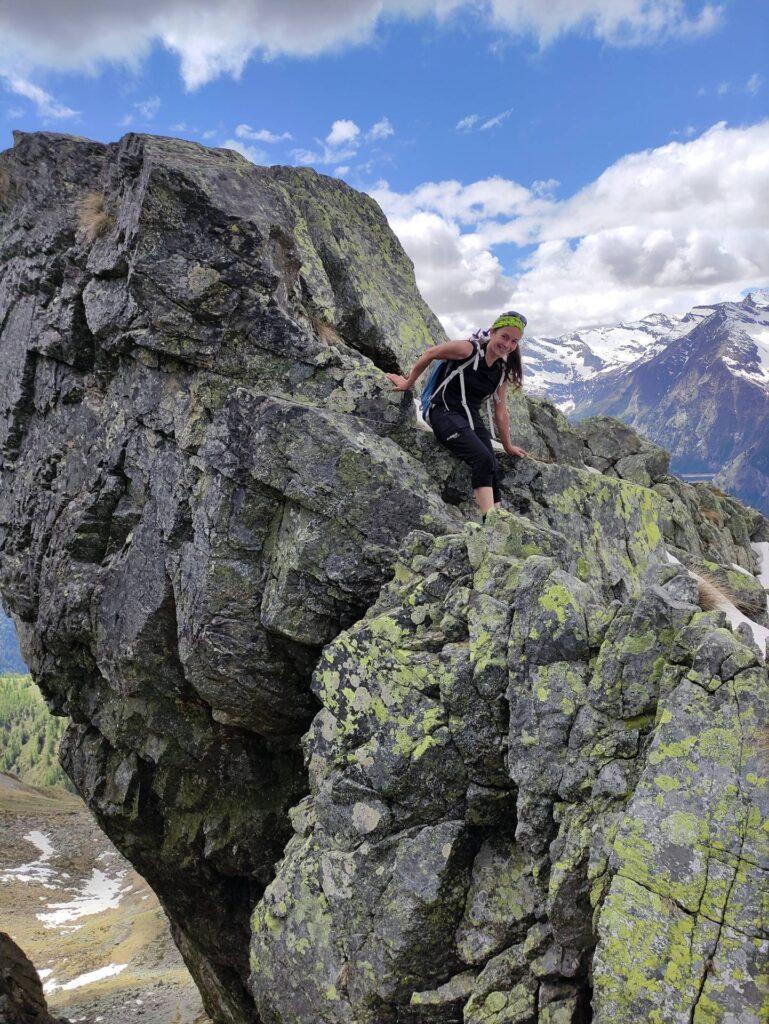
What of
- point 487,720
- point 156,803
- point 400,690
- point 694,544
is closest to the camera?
point 487,720

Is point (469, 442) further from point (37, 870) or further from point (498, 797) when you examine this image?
point (37, 870)

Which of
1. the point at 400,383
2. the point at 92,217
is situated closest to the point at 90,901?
the point at 92,217

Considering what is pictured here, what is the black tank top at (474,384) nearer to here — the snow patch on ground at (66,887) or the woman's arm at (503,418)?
the woman's arm at (503,418)

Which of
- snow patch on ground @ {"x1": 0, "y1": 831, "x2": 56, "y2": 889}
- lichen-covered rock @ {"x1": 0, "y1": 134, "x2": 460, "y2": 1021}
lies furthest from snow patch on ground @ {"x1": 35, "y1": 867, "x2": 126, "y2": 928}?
lichen-covered rock @ {"x1": 0, "y1": 134, "x2": 460, "y2": 1021}

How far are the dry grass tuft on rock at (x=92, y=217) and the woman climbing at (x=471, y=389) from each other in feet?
43.1

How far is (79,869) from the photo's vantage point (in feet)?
373

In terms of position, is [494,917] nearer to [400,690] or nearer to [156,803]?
[400,690]

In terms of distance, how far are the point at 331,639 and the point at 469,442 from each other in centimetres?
693

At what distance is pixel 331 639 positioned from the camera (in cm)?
1827

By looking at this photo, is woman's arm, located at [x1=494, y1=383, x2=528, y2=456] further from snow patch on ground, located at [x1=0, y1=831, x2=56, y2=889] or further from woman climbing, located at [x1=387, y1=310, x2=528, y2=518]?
snow patch on ground, located at [x1=0, y1=831, x2=56, y2=889]

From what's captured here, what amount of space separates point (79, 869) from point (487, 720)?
421 feet

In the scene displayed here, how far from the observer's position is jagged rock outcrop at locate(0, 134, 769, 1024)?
10.5m

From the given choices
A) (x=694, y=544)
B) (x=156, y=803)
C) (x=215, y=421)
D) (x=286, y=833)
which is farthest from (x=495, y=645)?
(x=694, y=544)

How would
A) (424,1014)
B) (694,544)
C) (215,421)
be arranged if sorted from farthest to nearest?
(694,544) → (215,421) → (424,1014)
